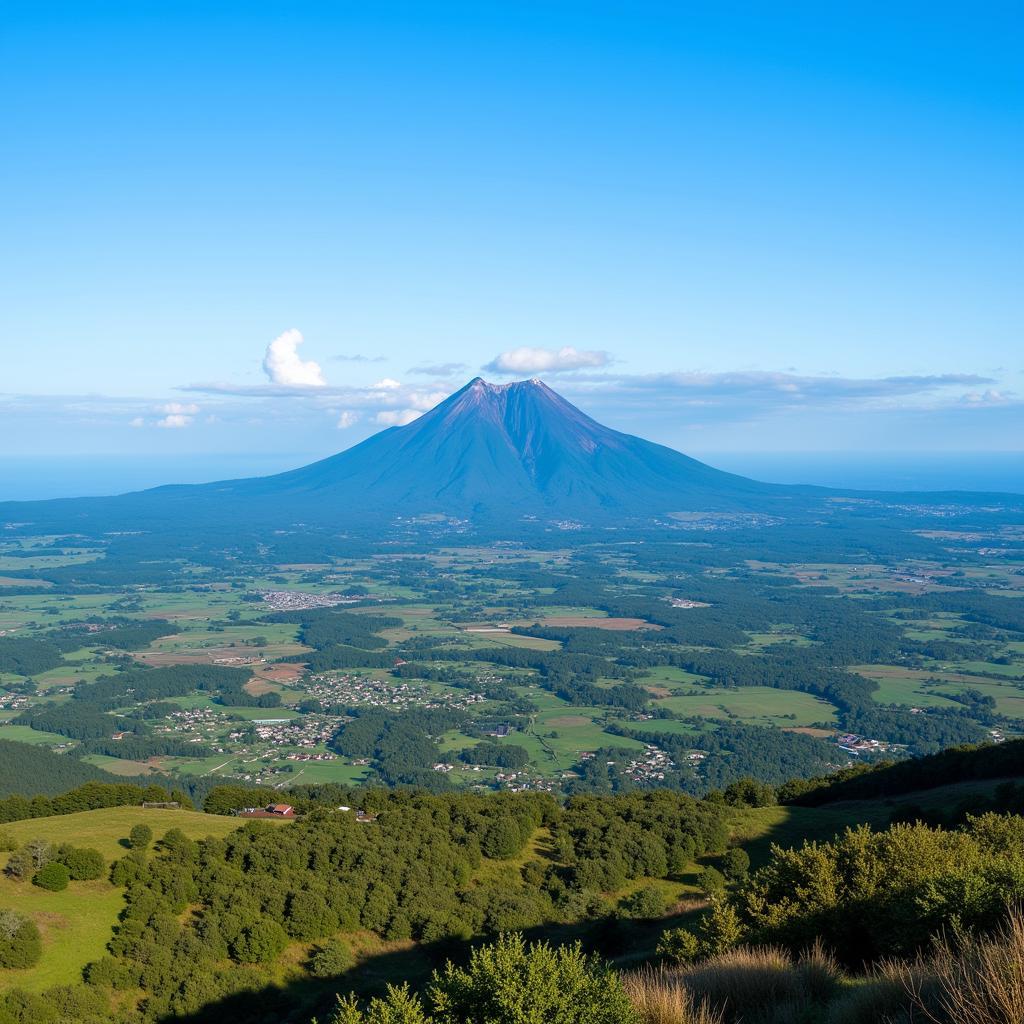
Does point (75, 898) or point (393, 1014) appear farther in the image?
point (75, 898)

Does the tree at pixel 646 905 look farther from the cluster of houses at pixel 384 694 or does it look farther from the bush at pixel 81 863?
the cluster of houses at pixel 384 694

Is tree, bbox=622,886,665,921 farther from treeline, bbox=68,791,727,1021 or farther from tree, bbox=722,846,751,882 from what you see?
tree, bbox=722,846,751,882

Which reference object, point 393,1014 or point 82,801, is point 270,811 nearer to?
point 82,801

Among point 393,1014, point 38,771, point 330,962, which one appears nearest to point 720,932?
point 393,1014

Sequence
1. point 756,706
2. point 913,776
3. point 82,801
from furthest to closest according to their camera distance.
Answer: point 756,706, point 913,776, point 82,801

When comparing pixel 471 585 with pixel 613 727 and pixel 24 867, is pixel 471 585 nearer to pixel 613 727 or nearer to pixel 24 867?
pixel 613 727

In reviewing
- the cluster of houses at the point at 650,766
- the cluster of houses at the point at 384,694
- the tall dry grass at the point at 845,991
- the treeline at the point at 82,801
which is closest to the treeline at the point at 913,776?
the cluster of houses at the point at 650,766
